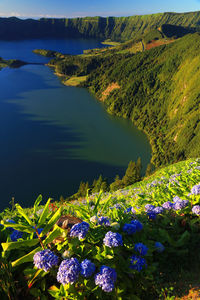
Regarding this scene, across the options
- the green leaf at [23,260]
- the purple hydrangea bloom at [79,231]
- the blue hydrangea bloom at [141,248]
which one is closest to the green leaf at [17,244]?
the green leaf at [23,260]

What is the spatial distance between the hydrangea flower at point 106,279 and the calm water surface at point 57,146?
82251 millimetres

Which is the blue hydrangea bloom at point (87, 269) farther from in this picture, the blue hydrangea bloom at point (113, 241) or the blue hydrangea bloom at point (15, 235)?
the blue hydrangea bloom at point (15, 235)

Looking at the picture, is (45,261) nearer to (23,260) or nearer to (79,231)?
(23,260)

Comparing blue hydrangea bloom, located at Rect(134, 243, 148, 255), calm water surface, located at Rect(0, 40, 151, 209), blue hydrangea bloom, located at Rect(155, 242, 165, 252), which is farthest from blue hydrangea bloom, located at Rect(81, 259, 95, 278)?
calm water surface, located at Rect(0, 40, 151, 209)

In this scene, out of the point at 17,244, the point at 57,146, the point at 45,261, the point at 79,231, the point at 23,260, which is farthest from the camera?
the point at 57,146

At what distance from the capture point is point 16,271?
307 centimetres

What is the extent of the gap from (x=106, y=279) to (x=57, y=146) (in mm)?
126183

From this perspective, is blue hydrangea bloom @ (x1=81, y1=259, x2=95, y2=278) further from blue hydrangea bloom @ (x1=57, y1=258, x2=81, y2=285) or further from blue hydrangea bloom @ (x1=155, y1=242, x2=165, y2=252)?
blue hydrangea bloom @ (x1=155, y1=242, x2=165, y2=252)

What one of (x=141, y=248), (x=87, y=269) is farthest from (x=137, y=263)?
(x=87, y=269)

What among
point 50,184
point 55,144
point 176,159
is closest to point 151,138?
point 176,159

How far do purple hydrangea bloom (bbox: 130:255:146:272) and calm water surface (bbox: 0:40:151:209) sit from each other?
82.1 metres

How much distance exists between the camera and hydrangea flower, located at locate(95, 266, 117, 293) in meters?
2.57

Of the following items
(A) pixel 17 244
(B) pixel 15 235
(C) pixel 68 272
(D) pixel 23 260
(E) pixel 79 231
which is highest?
(E) pixel 79 231

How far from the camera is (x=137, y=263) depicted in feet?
9.75
